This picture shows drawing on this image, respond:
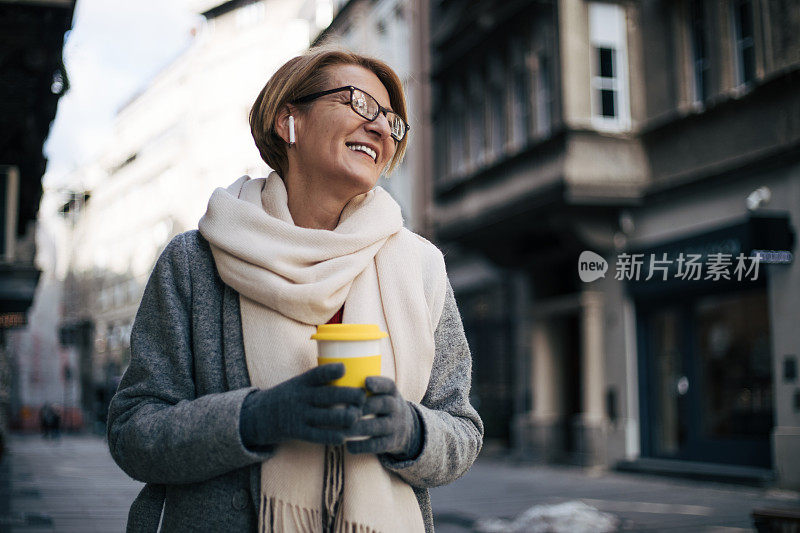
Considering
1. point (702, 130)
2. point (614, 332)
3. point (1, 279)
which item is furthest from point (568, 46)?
point (1, 279)

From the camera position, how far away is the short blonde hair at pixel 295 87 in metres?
1.94

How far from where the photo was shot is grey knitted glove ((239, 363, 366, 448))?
1472 millimetres

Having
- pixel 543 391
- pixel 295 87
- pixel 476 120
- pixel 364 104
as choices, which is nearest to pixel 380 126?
pixel 364 104

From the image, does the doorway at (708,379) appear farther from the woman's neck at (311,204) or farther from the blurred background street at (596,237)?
the woman's neck at (311,204)

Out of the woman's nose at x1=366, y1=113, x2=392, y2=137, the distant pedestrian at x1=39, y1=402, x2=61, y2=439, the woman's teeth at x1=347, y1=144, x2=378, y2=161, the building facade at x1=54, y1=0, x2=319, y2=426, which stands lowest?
the distant pedestrian at x1=39, y1=402, x2=61, y2=439

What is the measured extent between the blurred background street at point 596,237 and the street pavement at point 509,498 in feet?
0.23

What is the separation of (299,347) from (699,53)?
1274cm

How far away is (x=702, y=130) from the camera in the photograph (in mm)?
12617

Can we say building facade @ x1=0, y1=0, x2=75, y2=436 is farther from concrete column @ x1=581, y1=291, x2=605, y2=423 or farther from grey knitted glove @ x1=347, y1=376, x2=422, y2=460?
concrete column @ x1=581, y1=291, x2=605, y2=423

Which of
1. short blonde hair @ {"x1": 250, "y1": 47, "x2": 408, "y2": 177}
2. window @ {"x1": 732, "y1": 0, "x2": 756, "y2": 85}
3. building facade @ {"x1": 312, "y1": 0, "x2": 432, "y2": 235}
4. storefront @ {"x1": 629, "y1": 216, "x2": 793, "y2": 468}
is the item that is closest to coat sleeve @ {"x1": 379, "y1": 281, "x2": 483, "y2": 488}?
short blonde hair @ {"x1": 250, "y1": 47, "x2": 408, "y2": 177}

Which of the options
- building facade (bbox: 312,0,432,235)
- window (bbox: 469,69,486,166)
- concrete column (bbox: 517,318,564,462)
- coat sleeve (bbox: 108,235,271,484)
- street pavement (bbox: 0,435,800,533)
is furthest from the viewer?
building facade (bbox: 312,0,432,235)

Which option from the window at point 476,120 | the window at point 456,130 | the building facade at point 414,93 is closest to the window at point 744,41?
the window at point 476,120

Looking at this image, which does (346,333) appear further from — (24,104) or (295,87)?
(24,104)

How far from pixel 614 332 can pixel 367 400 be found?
13.7 m
